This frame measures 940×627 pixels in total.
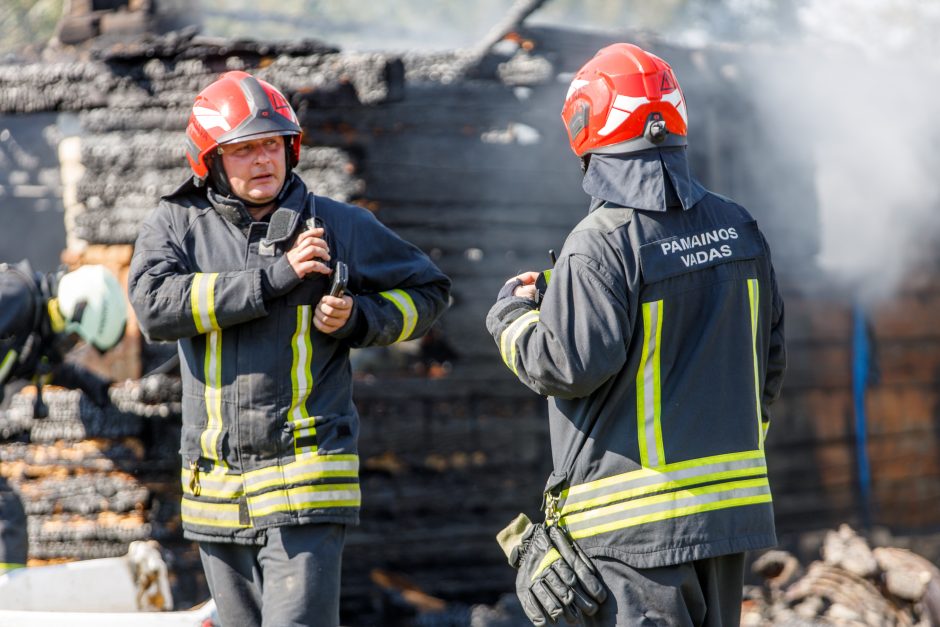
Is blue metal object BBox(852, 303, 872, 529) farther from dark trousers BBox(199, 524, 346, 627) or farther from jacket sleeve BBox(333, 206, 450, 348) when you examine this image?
dark trousers BBox(199, 524, 346, 627)

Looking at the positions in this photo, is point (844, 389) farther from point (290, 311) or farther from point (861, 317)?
point (290, 311)

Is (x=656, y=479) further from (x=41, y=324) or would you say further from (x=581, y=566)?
(x=41, y=324)

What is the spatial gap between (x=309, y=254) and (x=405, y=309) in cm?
46

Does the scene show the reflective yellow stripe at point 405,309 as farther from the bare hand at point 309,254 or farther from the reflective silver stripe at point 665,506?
the reflective silver stripe at point 665,506

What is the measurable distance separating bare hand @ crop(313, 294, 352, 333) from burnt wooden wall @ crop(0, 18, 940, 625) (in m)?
2.82

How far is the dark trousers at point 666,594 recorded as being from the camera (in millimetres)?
3182

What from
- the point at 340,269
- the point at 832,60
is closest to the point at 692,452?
the point at 340,269

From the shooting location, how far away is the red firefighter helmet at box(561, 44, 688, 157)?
3.36m

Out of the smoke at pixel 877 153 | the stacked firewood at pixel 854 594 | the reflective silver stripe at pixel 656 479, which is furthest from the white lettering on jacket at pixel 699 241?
the smoke at pixel 877 153

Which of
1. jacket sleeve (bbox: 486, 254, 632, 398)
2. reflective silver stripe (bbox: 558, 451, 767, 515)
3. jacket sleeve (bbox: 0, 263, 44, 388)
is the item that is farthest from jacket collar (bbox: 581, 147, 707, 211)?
jacket sleeve (bbox: 0, 263, 44, 388)

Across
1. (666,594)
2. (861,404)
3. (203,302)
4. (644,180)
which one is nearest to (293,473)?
(203,302)

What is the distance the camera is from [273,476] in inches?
154

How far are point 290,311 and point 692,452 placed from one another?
1428mm

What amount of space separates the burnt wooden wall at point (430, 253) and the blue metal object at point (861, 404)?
74 millimetres
